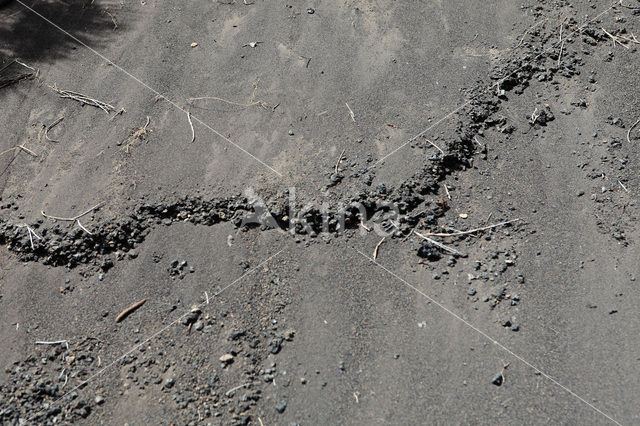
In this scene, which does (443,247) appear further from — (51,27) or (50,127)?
(51,27)

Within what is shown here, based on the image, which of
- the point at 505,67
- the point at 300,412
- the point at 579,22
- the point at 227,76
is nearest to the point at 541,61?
the point at 505,67

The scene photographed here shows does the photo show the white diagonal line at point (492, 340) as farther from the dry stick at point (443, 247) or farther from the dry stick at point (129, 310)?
the dry stick at point (129, 310)

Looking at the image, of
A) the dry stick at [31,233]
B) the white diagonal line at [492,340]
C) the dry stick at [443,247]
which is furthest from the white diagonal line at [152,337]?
the dry stick at [31,233]

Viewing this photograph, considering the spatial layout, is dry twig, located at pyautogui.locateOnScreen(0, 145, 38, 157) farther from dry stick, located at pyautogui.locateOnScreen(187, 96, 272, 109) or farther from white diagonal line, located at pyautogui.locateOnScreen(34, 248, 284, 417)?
white diagonal line, located at pyautogui.locateOnScreen(34, 248, 284, 417)

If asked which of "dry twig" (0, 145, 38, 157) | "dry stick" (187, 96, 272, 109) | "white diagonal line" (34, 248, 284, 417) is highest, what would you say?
"dry stick" (187, 96, 272, 109)

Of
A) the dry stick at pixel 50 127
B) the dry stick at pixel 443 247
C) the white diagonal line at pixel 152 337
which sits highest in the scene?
the dry stick at pixel 50 127

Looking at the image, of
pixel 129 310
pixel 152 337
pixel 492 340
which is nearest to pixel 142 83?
pixel 129 310

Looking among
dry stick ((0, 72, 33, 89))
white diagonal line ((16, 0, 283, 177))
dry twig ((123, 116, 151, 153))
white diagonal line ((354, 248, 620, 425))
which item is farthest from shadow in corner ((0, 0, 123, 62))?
white diagonal line ((354, 248, 620, 425))
